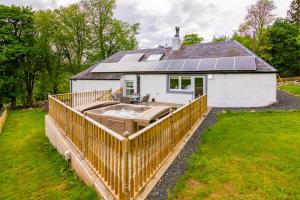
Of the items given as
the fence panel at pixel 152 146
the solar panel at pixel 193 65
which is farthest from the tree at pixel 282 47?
the fence panel at pixel 152 146

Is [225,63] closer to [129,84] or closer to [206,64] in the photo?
[206,64]

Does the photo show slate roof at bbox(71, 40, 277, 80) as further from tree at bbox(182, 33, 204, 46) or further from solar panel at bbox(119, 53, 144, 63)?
tree at bbox(182, 33, 204, 46)

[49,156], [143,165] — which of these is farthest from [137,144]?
[49,156]

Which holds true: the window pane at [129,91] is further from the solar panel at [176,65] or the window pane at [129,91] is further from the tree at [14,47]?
the tree at [14,47]

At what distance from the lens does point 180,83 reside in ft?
52.9

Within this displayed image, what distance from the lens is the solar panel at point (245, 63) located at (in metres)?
14.1

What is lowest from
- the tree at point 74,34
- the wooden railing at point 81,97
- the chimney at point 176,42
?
the wooden railing at point 81,97

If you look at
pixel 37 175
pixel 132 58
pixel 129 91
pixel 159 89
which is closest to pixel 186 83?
pixel 159 89

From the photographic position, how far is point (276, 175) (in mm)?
4961

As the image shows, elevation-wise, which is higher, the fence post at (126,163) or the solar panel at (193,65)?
the solar panel at (193,65)

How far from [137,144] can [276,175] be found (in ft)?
10.9

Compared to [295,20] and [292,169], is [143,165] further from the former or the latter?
[295,20]

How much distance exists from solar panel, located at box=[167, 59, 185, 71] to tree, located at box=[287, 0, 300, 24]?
40407 millimetres

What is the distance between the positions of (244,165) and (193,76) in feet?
34.8
